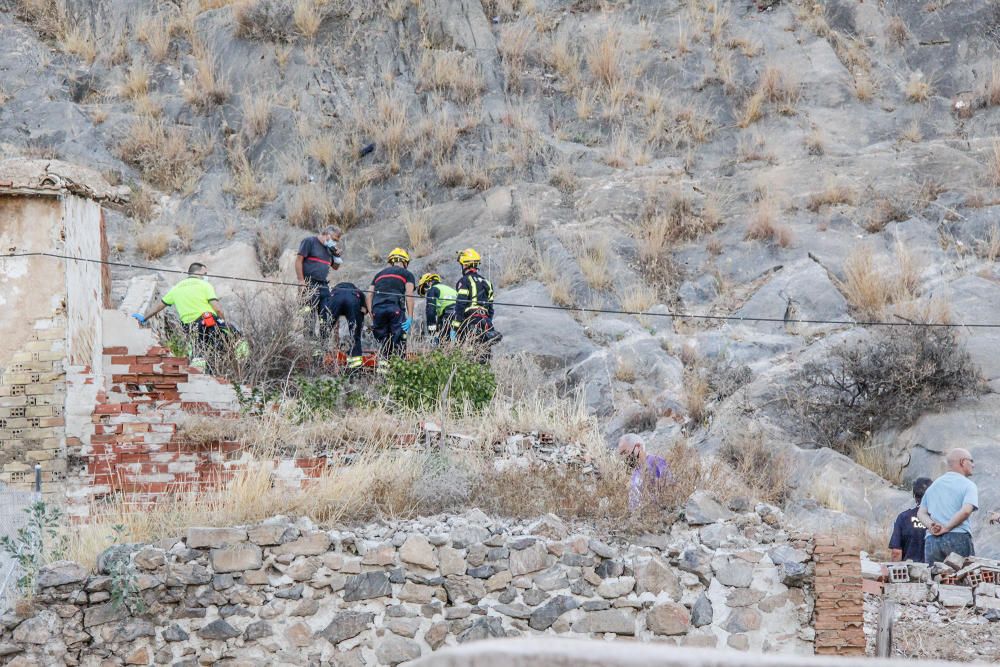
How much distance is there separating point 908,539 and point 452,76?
48.0 feet

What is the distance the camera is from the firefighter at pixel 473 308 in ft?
48.0

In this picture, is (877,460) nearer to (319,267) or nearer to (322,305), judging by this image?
(322,305)

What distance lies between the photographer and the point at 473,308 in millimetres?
14859

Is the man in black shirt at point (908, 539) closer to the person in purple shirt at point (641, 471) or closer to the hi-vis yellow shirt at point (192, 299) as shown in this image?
the person in purple shirt at point (641, 471)

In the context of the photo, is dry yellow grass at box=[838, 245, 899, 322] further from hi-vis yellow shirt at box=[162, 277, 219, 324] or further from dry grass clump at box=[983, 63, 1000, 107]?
hi-vis yellow shirt at box=[162, 277, 219, 324]

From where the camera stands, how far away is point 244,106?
73.4ft

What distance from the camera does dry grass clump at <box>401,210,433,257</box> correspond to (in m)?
19.2

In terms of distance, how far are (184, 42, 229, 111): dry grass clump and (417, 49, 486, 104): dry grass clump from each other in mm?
3729

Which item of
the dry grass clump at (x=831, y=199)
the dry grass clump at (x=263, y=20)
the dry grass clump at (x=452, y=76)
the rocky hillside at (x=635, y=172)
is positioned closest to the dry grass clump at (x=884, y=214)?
the rocky hillside at (x=635, y=172)

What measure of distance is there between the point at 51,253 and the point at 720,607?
6.54 meters

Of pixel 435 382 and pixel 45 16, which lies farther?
pixel 45 16

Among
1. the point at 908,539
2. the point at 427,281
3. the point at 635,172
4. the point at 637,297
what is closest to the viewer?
the point at 908,539

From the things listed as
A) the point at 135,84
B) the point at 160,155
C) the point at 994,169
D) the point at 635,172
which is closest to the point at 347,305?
the point at 635,172

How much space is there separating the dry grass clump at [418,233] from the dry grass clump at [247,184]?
2.61m
